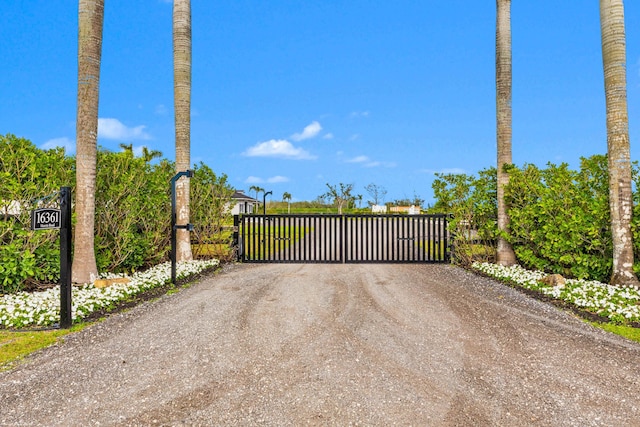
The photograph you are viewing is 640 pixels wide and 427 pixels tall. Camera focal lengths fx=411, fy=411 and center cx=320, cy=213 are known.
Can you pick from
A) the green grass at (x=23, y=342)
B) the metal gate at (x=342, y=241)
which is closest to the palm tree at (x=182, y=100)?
the metal gate at (x=342, y=241)

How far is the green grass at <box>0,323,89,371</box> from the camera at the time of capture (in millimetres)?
4319

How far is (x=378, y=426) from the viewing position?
A: 2.87 metres

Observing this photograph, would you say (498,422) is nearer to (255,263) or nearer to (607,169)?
(607,169)

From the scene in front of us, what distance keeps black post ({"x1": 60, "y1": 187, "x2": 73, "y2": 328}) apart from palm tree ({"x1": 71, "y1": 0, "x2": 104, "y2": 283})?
2.14 m

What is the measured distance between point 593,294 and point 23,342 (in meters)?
8.17

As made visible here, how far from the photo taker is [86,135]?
7566 millimetres

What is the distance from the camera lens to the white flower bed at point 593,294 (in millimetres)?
5828

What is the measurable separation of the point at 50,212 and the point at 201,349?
2.92 metres

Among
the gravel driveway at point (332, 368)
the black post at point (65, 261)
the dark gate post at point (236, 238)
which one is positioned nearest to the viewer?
the gravel driveway at point (332, 368)

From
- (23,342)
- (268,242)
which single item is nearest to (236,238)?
(268,242)

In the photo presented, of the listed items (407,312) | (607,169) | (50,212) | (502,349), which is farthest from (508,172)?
(50,212)

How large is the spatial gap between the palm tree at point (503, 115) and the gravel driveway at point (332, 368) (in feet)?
10.9

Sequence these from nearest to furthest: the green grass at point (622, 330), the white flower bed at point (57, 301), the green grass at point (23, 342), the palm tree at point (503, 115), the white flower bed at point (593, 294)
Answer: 1. the green grass at point (23, 342)
2. the green grass at point (622, 330)
3. the white flower bed at point (57, 301)
4. the white flower bed at point (593, 294)
5. the palm tree at point (503, 115)

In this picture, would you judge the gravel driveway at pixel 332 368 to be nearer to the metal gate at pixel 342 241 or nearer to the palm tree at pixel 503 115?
the palm tree at pixel 503 115
